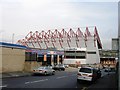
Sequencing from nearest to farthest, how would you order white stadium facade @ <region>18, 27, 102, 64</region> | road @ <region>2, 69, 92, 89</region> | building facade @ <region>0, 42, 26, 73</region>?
1. road @ <region>2, 69, 92, 89</region>
2. building facade @ <region>0, 42, 26, 73</region>
3. white stadium facade @ <region>18, 27, 102, 64</region>

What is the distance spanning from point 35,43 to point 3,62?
116 m

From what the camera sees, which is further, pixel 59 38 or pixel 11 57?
pixel 59 38

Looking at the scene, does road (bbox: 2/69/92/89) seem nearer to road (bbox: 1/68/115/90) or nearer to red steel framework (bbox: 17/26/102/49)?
road (bbox: 1/68/115/90)

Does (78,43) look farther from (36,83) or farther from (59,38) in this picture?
(36,83)

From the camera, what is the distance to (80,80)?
89.2 ft

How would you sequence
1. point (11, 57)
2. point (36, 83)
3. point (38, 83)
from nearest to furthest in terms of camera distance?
1. point (36, 83)
2. point (38, 83)
3. point (11, 57)

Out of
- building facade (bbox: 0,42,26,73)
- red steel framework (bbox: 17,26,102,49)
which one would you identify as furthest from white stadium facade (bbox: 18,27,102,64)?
building facade (bbox: 0,42,26,73)

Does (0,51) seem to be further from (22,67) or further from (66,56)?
(66,56)

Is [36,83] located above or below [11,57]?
below

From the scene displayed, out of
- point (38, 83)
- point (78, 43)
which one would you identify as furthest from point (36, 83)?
point (78, 43)

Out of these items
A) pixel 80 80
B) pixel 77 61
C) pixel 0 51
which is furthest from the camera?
pixel 77 61

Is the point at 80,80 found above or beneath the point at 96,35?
beneath

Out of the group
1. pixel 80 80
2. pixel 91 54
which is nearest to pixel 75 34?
pixel 91 54

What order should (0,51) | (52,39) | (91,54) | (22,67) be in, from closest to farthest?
(0,51)
(22,67)
(91,54)
(52,39)
